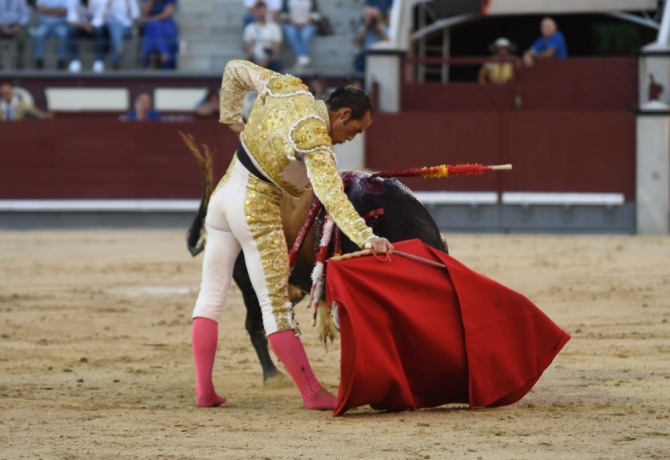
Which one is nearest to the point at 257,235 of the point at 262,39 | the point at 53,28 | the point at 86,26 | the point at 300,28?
the point at 262,39

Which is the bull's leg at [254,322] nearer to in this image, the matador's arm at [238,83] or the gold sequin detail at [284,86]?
the matador's arm at [238,83]

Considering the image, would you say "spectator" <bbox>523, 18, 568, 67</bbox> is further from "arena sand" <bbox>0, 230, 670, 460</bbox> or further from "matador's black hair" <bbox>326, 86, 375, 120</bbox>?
"matador's black hair" <bbox>326, 86, 375, 120</bbox>

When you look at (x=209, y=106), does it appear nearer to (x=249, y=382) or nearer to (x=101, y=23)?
(x=101, y=23)

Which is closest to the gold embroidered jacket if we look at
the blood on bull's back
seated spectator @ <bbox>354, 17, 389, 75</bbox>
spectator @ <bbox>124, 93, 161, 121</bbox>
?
the blood on bull's back

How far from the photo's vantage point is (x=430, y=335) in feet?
12.0

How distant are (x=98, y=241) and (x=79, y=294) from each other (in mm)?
3459

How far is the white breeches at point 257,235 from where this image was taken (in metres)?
3.81

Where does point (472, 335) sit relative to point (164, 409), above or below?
above

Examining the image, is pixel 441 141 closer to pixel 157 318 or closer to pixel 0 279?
pixel 0 279

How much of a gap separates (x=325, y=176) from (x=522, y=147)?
8.06 meters

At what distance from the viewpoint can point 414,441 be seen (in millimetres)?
3191

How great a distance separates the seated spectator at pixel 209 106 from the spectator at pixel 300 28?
1035mm

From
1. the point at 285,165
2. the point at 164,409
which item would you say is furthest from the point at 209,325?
the point at 285,165

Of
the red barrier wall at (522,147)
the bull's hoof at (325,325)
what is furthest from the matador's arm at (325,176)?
the red barrier wall at (522,147)
